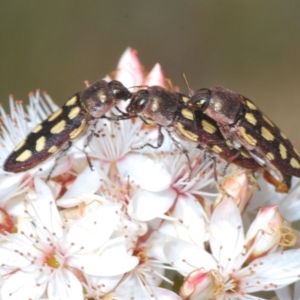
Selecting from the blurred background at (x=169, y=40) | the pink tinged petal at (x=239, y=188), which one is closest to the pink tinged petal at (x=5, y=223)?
the pink tinged petal at (x=239, y=188)

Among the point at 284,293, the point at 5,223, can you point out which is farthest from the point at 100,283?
the point at 284,293

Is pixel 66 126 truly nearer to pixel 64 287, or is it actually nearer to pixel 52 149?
pixel 52 149

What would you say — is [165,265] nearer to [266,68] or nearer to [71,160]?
[71,160]

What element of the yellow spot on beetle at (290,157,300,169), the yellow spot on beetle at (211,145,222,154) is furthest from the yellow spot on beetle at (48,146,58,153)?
the yellow spot on beetle at (290,157,300,169)

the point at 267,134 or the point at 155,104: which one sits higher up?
the point at 155,104

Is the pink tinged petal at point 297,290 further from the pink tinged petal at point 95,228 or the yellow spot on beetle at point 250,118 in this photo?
the pink tinged petal at point 95,228

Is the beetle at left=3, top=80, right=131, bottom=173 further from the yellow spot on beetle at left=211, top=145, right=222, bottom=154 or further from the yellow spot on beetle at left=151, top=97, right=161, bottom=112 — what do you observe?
the yellow spot on beetle at left=211, top=145, right=222, bottom=154

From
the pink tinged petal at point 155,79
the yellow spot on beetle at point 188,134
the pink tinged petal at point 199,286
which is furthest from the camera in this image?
the pink tinged petal at point 155,79
